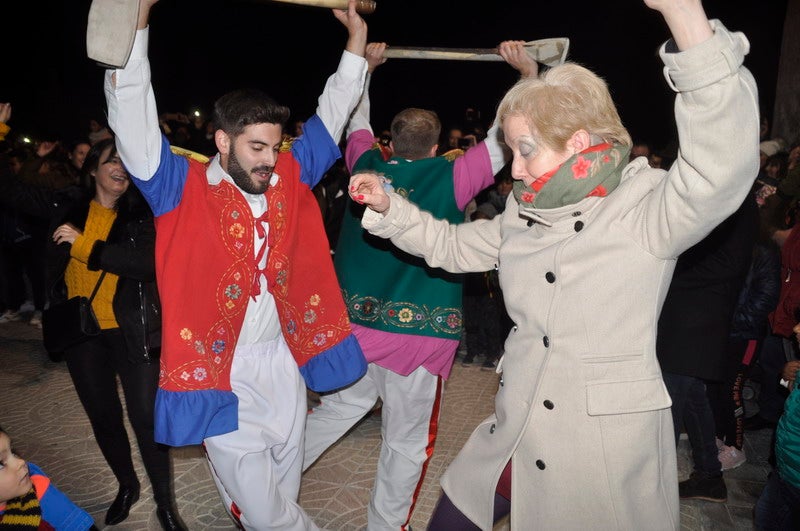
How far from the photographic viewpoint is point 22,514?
6.76 ft

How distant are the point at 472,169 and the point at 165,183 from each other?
1503mm

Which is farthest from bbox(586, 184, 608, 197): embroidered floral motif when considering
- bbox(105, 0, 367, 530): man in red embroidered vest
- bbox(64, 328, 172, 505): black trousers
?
bbox(64, 328, 172, 505): black trousers

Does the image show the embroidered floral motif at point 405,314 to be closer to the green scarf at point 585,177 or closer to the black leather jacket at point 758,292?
the green scarf at point 585,177

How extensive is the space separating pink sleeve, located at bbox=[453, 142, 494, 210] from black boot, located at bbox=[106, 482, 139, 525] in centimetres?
228

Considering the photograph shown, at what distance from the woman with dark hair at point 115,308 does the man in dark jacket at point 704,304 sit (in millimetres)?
2516

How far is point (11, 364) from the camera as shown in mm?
5770

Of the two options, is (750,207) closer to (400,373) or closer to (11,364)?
(400,373)

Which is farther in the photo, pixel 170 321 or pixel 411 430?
pixel 411 430

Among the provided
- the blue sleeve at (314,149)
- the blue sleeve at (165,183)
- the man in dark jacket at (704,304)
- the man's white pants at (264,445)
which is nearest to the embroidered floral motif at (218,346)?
the man's white pants at (264,445)

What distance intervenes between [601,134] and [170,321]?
159cm

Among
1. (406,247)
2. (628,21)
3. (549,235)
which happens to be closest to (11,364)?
(406,247)

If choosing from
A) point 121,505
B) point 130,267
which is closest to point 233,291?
point 130,267

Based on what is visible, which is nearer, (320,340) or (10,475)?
(10,475)

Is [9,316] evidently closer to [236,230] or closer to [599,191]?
[236,230]
